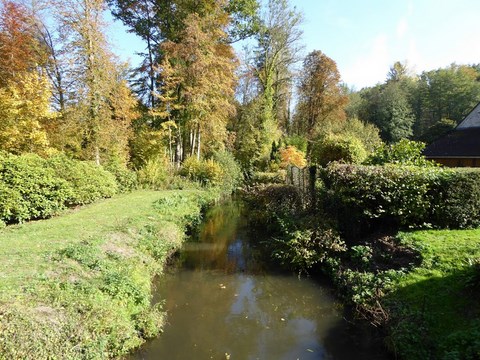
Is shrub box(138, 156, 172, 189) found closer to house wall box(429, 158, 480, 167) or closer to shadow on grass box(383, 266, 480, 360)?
shadow on grass box(383, 266, 480, 360)

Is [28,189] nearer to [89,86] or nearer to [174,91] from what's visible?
[89,86]

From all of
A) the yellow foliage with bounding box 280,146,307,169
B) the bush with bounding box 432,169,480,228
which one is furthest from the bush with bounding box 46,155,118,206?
the bush with bounding box 432,169,480,228

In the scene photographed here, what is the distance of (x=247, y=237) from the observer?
12766mm

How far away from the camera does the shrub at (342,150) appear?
1422 centimetres

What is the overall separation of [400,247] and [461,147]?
18688 mm

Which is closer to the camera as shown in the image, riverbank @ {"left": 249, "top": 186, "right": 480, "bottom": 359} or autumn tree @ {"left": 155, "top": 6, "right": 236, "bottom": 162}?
riverbank @ {"left": 249, "top": 186, "right": 480, "bottom": 359}

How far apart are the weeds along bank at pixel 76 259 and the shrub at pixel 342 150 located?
6563 mm

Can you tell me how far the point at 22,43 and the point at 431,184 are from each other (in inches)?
710

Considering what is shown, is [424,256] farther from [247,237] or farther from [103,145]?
[103,145]

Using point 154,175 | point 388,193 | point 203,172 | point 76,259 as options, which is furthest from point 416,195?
point 203,172

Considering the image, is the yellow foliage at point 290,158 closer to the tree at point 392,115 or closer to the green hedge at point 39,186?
the green hedge at point 39,186

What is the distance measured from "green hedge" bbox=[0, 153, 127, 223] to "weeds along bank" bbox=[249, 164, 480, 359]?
23.9ft

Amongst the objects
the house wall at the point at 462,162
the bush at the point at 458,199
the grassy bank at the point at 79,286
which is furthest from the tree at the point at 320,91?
the grassy bank at the point at 79,286

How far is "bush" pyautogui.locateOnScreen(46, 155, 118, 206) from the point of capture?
12.0m
